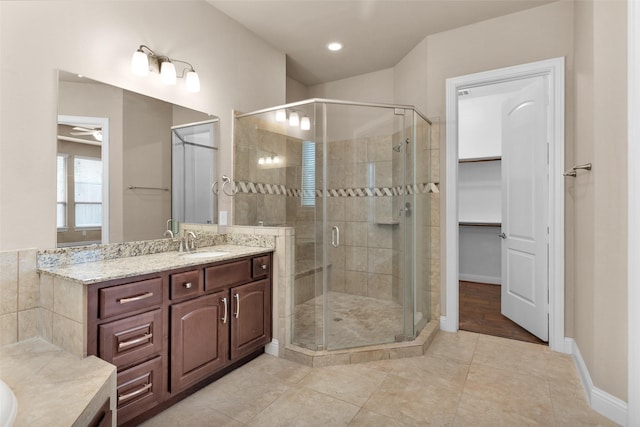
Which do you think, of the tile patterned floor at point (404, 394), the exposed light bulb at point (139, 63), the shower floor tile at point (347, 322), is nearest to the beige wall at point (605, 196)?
the tile patterned floor at point (404, 394)

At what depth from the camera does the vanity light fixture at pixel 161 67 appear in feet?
6.88

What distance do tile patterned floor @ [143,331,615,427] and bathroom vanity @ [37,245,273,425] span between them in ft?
0.56

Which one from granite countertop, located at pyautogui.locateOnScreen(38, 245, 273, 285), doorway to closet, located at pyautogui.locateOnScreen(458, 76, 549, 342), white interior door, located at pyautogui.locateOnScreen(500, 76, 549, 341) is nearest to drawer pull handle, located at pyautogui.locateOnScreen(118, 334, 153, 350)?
granite countertop, located at pyautogui.locateOnScreen(38, 245, 273, 285)

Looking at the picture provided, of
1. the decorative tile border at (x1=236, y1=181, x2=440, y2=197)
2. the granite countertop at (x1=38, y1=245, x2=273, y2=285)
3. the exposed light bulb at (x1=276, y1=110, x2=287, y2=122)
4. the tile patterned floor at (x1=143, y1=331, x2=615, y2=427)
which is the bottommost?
the tile patterned floor at (x1=143, y1=331, x2=615, y2=427)

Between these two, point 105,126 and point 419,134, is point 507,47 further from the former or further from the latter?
point 105,126

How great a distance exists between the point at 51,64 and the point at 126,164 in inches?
25.6

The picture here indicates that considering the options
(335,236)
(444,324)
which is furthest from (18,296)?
(444,324)

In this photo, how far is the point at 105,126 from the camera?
2021 mm

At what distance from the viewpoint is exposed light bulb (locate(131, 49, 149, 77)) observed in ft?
6.83

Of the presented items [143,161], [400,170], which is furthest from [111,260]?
[400,170]

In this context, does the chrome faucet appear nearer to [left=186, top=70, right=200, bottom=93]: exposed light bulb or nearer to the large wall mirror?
the large wall mirror

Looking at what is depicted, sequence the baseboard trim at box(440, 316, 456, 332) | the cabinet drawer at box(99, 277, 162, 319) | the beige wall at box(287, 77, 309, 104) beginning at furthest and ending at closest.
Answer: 1. the beige wall at box(287, 77, 309, 104)
2. the baseboard trim at box(440, 316, 456, 332)
3. the cabinet drawer at box(99, 277, 162, 319)

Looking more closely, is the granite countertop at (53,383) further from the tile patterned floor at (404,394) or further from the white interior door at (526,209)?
the white interior door at (526,209)

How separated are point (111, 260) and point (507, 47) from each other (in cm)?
351
